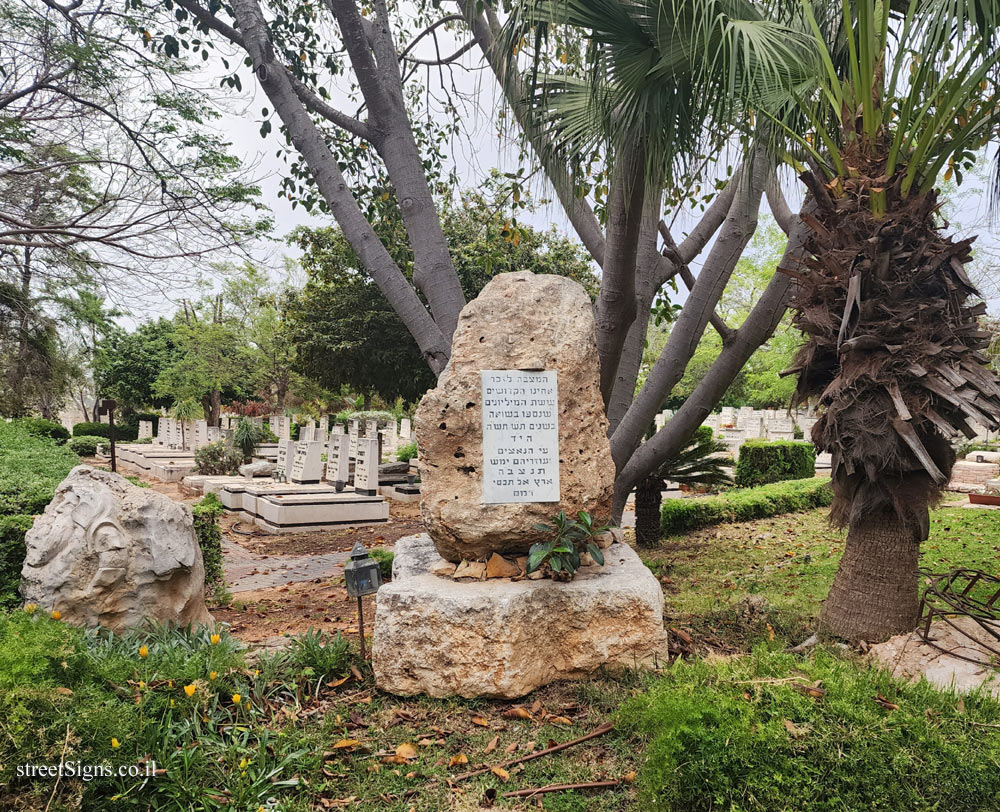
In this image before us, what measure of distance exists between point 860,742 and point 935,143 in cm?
341

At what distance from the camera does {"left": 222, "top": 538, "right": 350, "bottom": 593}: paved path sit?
728 cm

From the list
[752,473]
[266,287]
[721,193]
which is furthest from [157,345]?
[721,193]

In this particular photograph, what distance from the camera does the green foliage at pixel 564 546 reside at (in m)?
3.85

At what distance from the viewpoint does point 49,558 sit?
Result: 12.4 ft

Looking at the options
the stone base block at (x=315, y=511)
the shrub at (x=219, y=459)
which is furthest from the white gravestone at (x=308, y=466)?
the shrub at (x=219, y=459)

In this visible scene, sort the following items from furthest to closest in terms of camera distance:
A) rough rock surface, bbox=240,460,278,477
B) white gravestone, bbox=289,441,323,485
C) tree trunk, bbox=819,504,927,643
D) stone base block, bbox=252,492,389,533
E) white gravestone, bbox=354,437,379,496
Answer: rough rock surface, bbox=240,460,278,477 < white gravestone, bbox=289,441,323,485 < white gravestone, bbox=354,437,379,496 < stone base block, bbox=252,492,389,533 < tree trunk, bbox=819,504,927,643

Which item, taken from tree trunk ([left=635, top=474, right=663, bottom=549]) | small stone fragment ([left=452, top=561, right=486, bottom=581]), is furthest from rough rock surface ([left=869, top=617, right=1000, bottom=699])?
tree trunk ([left=635, top=474, right=663, bottom=549])

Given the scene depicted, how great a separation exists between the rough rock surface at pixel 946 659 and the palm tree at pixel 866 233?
24.9 inches

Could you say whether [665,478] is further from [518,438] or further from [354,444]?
[354,444]

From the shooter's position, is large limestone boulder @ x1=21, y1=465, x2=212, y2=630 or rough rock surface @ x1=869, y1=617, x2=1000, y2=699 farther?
large limestone boulder @ x1=21, y1=465, x2=212, y2=630

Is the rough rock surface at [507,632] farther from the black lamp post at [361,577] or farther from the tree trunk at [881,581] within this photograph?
the tree trunk at [881,581]

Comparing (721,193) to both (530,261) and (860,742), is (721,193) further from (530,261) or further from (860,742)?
(530,261)

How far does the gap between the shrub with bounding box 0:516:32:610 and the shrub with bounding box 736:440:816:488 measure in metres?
12.6

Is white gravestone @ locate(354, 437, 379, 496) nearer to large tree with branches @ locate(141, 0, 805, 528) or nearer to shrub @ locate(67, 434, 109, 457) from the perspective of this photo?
large tree with branches @ locate(141, 0, 805, 528)
